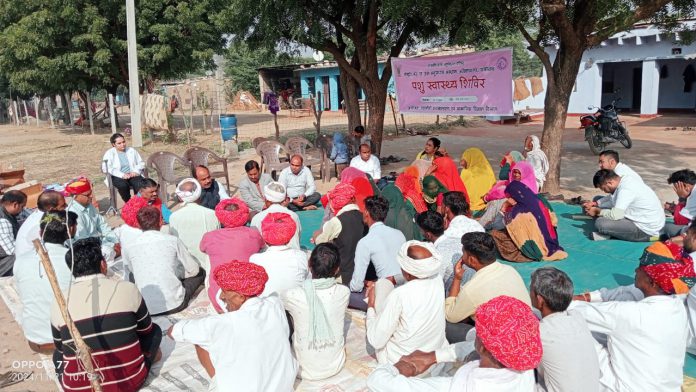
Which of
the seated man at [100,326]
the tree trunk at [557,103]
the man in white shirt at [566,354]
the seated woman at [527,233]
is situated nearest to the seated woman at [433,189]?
the seated woman at [527,233]

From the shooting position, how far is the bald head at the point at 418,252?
2992 millimetres

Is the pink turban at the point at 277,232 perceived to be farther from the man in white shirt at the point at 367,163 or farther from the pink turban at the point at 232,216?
the man in white shirt at the point at 367,163

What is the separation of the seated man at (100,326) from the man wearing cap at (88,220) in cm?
243

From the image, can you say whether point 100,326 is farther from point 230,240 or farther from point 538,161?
point 538,161

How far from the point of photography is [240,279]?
2730 millimetres

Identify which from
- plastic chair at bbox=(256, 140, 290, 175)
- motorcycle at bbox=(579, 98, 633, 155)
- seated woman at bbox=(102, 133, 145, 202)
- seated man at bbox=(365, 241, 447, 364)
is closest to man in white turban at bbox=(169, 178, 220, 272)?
seated man at bbox=(365, 241, 447, 364)

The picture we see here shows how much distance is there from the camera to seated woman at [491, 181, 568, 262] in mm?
5305

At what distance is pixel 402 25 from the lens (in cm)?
1138

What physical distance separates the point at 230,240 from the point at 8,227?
2.77 metres

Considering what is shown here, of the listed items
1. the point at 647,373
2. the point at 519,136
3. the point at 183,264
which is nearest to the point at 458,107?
the point at 183,264

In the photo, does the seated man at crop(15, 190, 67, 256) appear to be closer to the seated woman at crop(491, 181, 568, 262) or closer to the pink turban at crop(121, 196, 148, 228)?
the pink turban at crop(121, 196, 148, 228)

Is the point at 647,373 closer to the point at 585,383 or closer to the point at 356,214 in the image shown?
the point at 585,383

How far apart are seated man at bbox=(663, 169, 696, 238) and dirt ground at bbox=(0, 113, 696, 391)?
2.42m

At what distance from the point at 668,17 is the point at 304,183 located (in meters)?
5.96
